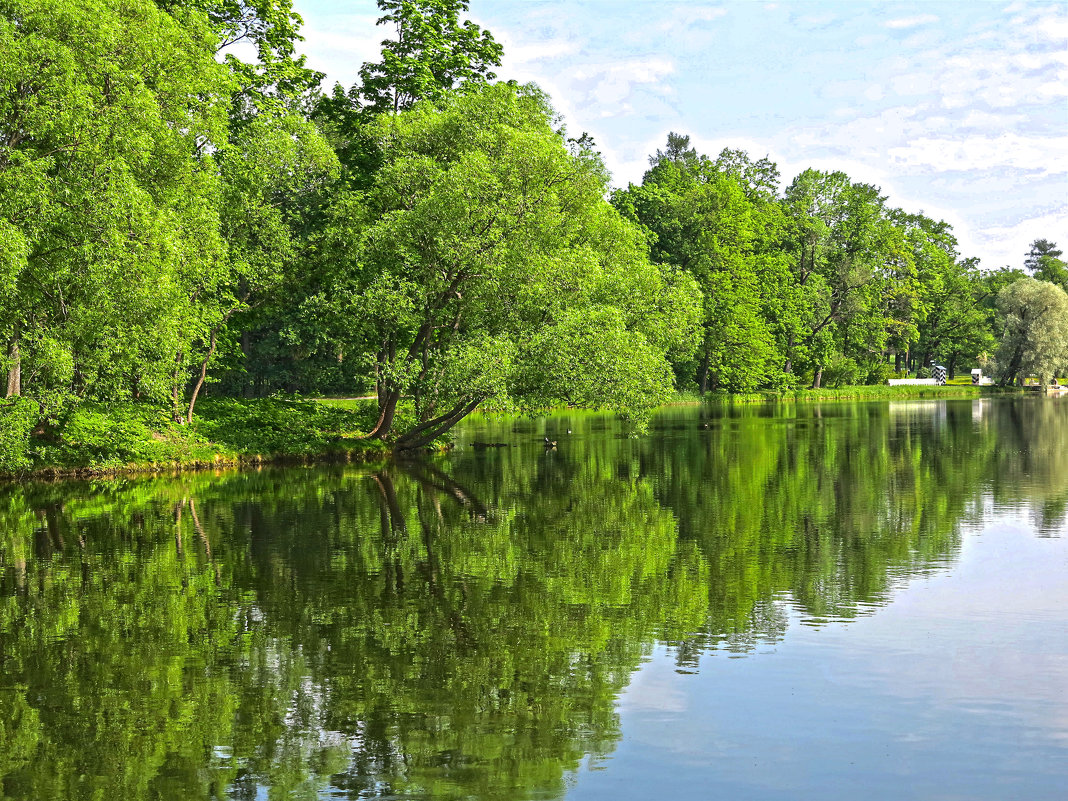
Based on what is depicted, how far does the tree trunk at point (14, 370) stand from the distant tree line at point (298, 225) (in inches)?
5.6

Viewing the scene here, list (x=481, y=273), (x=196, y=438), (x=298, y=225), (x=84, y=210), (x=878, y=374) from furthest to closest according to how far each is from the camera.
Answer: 1. (x=878, y=374)
2. (x=298, y=225)
3. (x=481, y=273)
4. (x=196, y=438)
5. (x=84, y=210)

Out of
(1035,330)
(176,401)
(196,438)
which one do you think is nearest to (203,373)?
(176,401)

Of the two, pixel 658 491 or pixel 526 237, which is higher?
pixel 526 237

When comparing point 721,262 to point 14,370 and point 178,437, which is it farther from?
point 14,370

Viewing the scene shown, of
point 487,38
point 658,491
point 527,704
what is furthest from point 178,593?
point 487,38

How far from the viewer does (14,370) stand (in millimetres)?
33188

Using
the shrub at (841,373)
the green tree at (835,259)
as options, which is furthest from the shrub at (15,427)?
the shrub at (841,373)

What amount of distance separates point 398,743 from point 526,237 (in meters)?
31.1

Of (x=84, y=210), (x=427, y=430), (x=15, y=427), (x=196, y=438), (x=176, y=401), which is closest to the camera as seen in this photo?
(x=15, y=427)

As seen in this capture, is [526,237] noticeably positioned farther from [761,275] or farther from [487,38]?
[761,275]

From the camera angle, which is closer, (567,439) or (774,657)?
(774,657)

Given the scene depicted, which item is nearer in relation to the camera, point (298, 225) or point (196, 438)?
point (196, 438)

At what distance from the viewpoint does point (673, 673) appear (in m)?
11.4

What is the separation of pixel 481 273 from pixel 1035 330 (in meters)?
94.3
